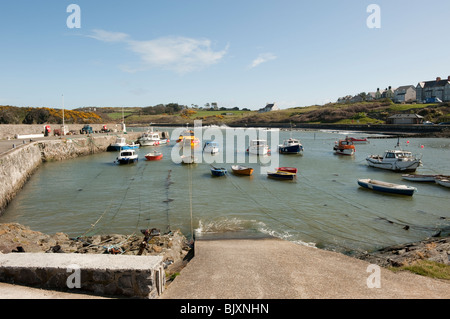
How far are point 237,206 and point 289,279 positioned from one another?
1238cm

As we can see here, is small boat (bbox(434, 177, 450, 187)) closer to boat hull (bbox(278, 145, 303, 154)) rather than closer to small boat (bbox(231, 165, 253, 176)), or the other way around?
small boat (bbox(231, 165, 253, 176))

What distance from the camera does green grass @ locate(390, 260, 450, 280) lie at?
26.3 feet

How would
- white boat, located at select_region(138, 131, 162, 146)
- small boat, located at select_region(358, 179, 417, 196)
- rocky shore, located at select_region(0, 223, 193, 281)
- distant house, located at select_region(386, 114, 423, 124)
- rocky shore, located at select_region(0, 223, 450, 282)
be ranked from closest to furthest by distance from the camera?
rocky shore, located at select_region(0, 223, 450, 282) → rocky shore, located at select_region(0, 223, 193, 281) → small boat, located at select_region(358, 179, 417, 196) → white boat, located at select_region(138, 131, 162, 146) → distant house, located at select_region(386, 114, 423, 124)

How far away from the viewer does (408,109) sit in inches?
Result: 4488

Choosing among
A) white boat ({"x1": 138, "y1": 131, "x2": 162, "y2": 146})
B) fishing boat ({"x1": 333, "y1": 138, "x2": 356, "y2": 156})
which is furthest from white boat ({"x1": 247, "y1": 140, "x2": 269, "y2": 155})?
white boat ({"x1": 138, "y1": 131, "x2": 162, "y2": 146})

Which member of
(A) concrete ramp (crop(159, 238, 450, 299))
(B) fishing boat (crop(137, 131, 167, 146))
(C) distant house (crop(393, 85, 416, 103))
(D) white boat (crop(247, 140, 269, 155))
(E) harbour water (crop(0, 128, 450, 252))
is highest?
(C) distant house (crop(393, 85, 416, 103))

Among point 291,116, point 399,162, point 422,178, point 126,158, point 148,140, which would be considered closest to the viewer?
point 422,178

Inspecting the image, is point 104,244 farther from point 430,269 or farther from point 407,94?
point 407,94

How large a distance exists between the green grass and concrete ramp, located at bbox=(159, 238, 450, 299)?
0.38 m

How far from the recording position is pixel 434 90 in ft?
442

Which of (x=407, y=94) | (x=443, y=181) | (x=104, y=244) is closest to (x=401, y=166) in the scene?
(x=443, y=181)

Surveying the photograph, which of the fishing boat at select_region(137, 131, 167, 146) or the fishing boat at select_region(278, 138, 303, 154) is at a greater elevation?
the fishing boat at select_region(137, 131, 167, 146)

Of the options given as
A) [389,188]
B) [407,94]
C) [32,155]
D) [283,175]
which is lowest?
[389,188]
